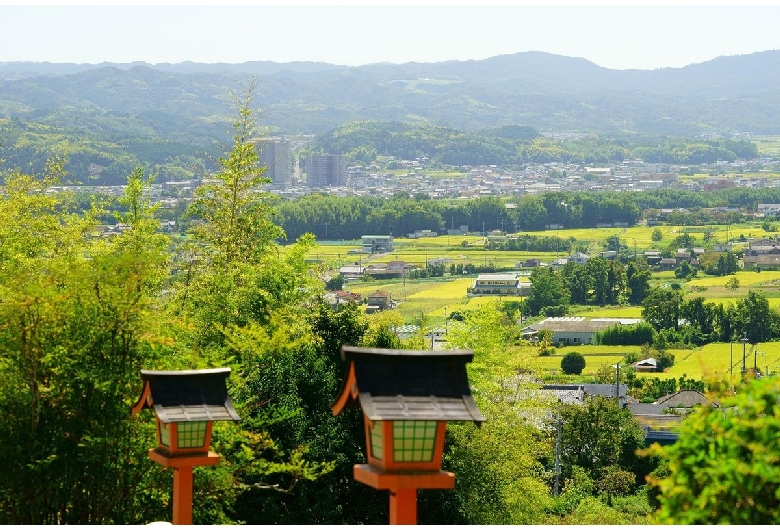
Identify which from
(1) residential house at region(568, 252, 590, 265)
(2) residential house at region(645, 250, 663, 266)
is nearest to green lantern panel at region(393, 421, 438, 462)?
(1) residential house at region(568, 252, 590, 265)

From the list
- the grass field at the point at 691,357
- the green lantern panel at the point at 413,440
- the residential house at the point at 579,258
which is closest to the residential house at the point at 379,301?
the grass field at the point at 691,357

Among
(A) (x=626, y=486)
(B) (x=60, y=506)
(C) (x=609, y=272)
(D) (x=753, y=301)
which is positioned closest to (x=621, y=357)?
(D) (x=753, y=301)

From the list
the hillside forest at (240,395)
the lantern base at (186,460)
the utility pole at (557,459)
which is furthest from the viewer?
the utility pole at (557,459)

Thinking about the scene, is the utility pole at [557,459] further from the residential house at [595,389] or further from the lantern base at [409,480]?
the lantern base at [409,480]

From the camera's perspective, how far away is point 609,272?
203ft

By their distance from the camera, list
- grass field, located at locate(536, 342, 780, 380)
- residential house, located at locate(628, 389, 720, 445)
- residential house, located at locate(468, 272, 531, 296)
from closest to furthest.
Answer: residential house, located at locate(628, 389, 720, 445), grass field, located at locate(536, 342, 780, 380), residential house, located at locate(468, 272, 531, 296)

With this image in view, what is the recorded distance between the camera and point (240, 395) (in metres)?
11.6

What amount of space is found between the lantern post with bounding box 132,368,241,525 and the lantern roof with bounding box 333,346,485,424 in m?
2.04

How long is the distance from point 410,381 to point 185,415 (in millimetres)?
2261

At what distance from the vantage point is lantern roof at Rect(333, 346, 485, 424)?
213 inches

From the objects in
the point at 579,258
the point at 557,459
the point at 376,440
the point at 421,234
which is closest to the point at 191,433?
the point at 376,440

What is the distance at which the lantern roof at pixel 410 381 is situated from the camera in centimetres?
542

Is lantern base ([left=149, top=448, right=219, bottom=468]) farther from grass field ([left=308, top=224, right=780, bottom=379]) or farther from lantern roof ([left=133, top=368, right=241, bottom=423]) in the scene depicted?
grass field ([left=308, top=224, right=780, bottom=379])

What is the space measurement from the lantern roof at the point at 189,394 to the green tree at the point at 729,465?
314 cm
